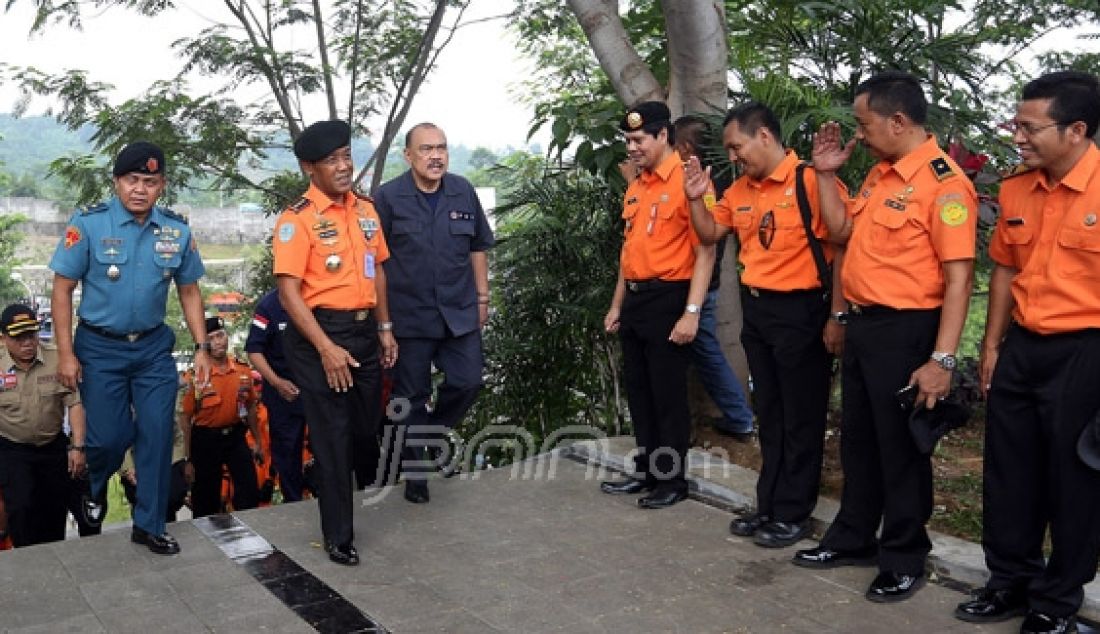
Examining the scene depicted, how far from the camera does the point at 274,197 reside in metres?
11.1

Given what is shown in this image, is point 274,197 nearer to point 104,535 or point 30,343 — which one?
point 30,343

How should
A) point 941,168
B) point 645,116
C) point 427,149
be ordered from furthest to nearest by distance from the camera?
point 427,149
point 645,116
point 941,168

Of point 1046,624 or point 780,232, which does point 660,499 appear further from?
point 1046,624

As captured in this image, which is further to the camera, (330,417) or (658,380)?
(658,380)

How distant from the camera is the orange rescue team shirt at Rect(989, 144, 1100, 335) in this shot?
318 centimetres

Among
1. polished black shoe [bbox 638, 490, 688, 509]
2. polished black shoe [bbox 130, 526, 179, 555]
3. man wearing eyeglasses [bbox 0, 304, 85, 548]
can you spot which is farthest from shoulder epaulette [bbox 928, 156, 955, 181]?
man wearing eyeglasses [bbox 0, 304, 85, 548]

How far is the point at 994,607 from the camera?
138 inches

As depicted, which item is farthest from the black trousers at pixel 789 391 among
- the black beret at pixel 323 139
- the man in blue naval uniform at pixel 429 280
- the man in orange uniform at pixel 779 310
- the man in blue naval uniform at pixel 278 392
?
the man in blue naval uniform at pixel 278 392

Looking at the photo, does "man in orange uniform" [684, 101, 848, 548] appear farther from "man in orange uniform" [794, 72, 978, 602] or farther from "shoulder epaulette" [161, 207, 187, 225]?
"shoulder epaulette" [161, 207, 187, 225]

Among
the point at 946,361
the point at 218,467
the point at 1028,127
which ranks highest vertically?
the point at 1028,127

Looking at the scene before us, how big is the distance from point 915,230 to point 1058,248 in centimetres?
47

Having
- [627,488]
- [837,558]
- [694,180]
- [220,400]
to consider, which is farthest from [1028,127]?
[220,400]

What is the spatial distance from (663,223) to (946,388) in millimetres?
1630

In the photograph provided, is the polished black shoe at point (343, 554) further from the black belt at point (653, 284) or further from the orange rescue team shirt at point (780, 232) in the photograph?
the orange rescue team shirt at point (780, 232)
